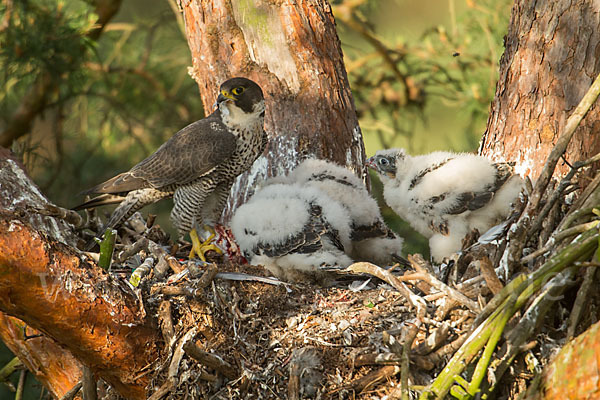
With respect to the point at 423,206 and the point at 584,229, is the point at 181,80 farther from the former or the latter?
the point at 584,229

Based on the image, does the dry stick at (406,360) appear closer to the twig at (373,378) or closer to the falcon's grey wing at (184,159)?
the twig at (373,378)

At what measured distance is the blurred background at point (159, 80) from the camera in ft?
17.0

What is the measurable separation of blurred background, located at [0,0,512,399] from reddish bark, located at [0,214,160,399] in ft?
9.30

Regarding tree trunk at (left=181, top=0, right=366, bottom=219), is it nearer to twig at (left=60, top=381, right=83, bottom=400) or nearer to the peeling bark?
twig at (left=60, top=381, right=83, bottom=400)

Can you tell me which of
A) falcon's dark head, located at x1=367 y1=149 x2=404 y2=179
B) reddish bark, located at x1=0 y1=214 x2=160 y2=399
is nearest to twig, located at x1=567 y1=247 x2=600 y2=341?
reddish bark, located at x1=0 y1=214 x2=160 y2=399

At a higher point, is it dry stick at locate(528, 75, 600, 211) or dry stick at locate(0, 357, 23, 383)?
dry stick at locate(528, 75, 600, 211)

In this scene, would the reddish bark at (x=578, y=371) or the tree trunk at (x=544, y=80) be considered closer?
the reddish bark at (x=578, y=371)

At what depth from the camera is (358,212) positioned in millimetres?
3803

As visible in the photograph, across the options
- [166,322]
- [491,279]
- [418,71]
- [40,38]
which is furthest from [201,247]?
[418,71]

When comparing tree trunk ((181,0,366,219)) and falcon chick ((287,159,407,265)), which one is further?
tree trunk ((181,0,366,219))

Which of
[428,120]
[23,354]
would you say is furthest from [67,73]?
[428,120]

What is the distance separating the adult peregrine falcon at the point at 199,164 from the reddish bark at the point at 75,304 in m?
1.32

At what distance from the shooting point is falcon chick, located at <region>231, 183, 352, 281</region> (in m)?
3.38

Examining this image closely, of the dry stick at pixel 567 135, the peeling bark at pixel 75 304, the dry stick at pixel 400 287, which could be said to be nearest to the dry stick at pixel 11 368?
the peeling bark at pixel 75 304
